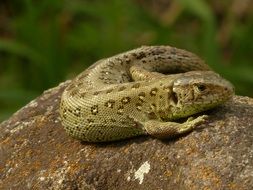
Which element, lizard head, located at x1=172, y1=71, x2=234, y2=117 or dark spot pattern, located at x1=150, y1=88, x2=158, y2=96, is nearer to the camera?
lizard head, located at x1=172, y1=71, x2=234, y2=117

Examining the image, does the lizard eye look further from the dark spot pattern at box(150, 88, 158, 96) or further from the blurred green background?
the blurred green background

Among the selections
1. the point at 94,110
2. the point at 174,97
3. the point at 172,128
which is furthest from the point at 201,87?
the point at 94,110

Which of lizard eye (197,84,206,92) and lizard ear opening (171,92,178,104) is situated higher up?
lizard eye (197,84,206,92)

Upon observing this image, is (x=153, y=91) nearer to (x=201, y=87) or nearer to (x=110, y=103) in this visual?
(x=110, y=103)

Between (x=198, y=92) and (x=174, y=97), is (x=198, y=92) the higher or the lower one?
the higher one

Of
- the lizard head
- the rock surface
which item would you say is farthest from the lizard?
the rock surface

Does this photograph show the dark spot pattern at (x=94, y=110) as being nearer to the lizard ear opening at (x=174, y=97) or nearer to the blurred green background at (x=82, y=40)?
the lizard ear opening at (x=174, y=97)

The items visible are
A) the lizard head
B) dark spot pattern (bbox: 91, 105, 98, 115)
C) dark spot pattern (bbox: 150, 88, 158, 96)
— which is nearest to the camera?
the lizard head
